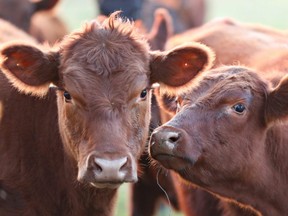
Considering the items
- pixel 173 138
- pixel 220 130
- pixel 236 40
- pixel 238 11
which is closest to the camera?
pixel 173 138

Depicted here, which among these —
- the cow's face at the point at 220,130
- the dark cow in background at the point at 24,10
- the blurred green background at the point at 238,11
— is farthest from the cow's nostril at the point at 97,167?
the blurred green background at the point at 238,11

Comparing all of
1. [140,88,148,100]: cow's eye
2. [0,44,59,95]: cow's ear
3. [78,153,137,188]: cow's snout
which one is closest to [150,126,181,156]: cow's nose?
[140,88,148,100]: cow's eye

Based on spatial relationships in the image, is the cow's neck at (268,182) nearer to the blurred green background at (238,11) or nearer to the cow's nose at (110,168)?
the cow's nose at (110,168)

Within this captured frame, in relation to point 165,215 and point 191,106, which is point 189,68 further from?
point 165,215

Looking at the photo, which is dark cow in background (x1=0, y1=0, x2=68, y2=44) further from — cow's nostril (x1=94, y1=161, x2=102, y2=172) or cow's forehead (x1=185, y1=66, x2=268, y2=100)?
cow's nostril (x1=94, y1=161, x2=102, y2=172)

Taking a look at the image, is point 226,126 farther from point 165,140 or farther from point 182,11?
point 182,11

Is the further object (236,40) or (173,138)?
(236,40)

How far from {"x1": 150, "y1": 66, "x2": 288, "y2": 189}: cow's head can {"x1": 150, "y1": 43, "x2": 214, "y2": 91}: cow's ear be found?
9 cm

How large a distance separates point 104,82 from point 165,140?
21.3 inches

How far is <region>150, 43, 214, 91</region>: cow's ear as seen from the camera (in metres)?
6.12

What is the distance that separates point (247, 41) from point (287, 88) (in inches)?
91.0

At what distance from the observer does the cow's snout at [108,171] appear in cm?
536

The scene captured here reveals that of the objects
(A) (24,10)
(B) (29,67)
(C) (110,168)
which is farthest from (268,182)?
(A) (24,10)

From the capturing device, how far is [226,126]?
604 centimetres
